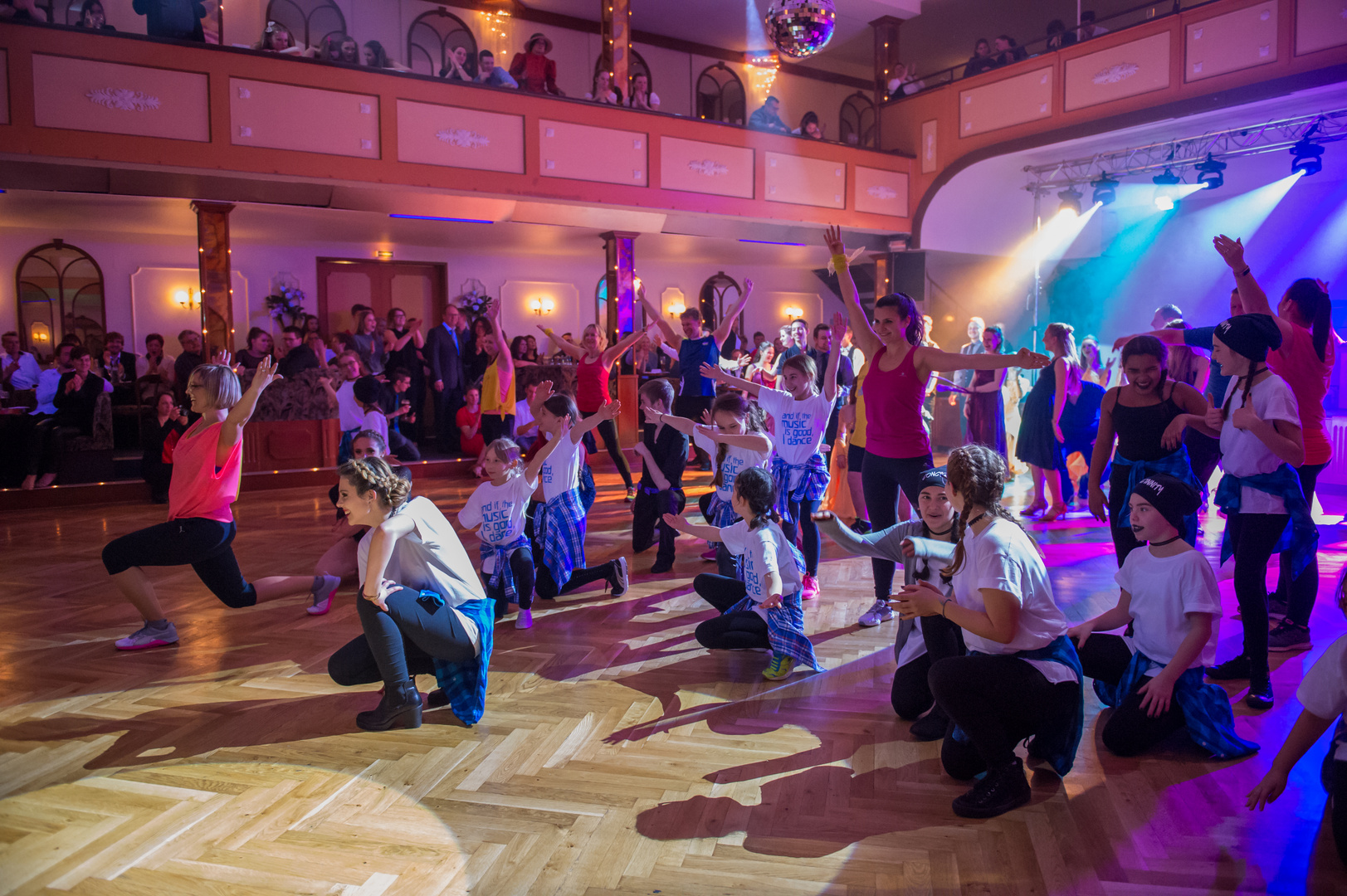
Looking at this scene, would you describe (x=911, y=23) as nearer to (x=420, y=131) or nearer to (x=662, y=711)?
(x=420, y=131)

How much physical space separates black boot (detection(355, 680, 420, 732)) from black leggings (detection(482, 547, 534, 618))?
1.03 m

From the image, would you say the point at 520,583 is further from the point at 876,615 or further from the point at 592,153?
the point at 592,153

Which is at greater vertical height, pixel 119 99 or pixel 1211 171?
pixel 119 99

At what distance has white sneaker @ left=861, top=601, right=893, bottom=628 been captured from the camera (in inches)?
147

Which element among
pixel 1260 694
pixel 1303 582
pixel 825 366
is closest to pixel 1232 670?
pixel 1260 694

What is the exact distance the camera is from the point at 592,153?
9.72 metres

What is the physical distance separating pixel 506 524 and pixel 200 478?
1.22m

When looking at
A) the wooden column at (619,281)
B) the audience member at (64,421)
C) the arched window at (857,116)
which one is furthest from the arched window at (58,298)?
the arched window at (857,116)

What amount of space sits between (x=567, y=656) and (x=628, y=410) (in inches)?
254

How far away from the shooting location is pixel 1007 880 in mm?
1929

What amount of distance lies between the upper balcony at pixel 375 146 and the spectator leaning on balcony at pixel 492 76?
100mm

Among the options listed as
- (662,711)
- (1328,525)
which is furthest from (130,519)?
(1328,525)

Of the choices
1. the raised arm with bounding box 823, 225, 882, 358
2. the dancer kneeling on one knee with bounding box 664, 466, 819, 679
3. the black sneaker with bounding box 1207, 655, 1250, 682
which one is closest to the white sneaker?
the dancer kneeling on one knee with bounding box 664, 466, 819, 679

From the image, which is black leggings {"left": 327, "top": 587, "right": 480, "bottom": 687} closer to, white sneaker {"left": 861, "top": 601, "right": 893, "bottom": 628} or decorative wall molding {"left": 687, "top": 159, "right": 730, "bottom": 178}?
white sneaker {"left": 861, "top": 601, "right": 893, "bottom": 628}
